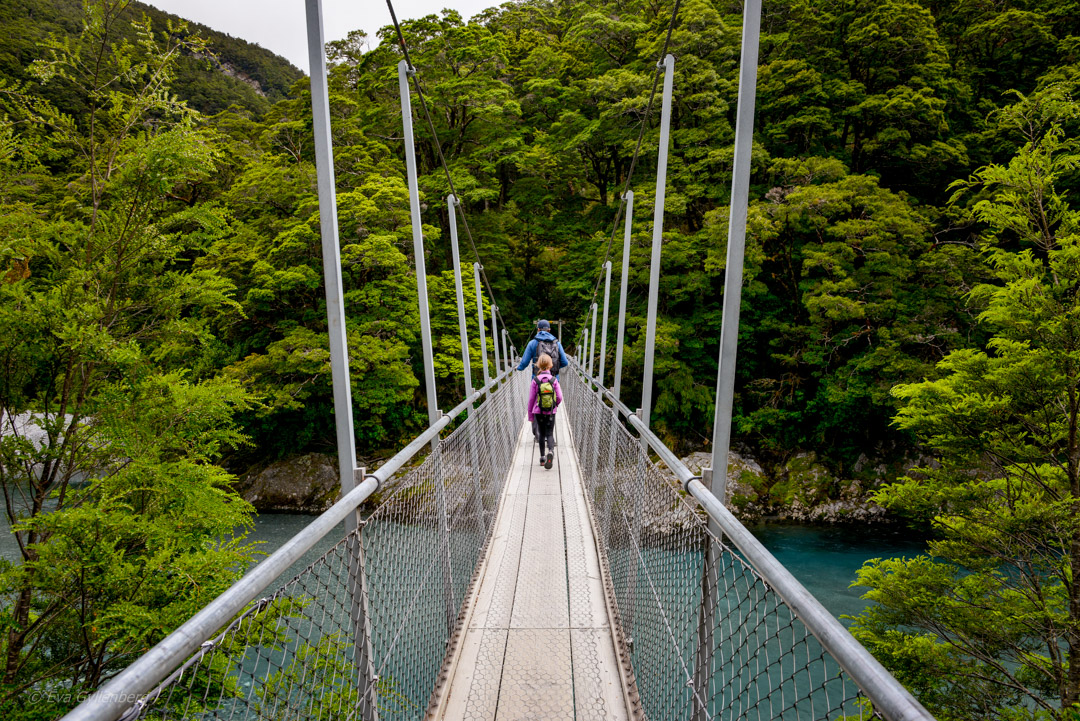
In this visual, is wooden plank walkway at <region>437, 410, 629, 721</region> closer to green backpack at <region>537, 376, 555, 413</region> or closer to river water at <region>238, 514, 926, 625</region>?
green backpack at <region>537, 376, 555, 413</region>

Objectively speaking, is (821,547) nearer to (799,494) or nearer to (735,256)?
(799,494)

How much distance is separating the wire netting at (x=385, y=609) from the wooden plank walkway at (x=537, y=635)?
113 millimetres

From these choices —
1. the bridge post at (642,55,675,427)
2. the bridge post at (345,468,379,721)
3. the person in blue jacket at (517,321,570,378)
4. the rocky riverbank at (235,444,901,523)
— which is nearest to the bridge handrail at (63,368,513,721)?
the bridge post at (345,468,379,721)

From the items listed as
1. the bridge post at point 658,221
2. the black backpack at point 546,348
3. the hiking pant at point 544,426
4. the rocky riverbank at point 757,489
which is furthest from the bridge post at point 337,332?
the rocky riverbank at point 757,489

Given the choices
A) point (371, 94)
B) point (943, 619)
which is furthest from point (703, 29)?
point (943, 619)

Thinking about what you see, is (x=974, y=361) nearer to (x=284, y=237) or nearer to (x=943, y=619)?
(x=943, y=619)

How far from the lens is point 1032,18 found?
11.3 metres

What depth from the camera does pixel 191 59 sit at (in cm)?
577

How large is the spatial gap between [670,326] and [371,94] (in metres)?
11.9

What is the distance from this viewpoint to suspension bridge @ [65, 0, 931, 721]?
73cm

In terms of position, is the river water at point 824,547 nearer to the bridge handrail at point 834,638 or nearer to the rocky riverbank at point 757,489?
the rocky riverbank at point 757,489

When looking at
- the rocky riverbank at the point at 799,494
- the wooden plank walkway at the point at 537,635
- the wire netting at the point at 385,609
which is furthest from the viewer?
Answer: the rocky riverbank at the point at 799,494

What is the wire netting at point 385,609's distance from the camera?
92 centimetres

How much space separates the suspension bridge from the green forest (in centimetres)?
258
